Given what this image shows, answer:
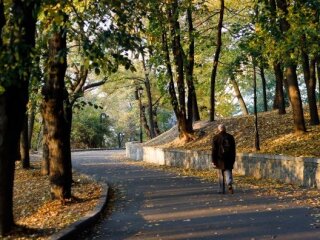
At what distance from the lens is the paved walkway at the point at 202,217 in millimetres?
8516

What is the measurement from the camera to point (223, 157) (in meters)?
13.5

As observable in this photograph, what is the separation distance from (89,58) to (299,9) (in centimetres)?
975

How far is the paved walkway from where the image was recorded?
8.52m

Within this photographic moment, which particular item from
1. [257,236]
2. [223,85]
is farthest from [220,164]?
[223,85]

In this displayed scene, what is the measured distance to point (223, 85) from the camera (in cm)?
4053

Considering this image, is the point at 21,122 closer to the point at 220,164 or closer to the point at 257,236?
the point at 257,236

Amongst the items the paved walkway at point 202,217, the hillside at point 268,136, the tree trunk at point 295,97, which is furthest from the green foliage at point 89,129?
the paved walkway at point 202,217

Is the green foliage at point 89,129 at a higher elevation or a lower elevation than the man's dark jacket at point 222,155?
higher

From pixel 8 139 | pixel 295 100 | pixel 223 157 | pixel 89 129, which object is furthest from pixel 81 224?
pixel 89 129

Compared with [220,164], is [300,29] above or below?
above

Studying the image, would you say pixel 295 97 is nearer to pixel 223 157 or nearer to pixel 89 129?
pixel 223 157

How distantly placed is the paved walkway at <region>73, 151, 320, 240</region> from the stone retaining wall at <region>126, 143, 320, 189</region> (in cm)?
144

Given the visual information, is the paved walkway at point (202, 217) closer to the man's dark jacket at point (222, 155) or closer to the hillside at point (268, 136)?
the man's dark jacket at point (222, 155)

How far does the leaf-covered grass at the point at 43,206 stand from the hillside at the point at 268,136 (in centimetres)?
635
